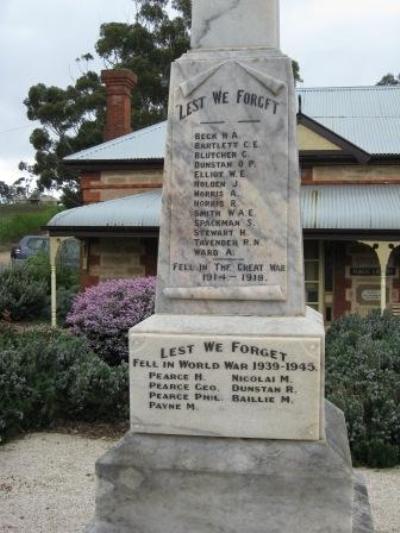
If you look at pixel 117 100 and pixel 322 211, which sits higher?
pixel 117 100

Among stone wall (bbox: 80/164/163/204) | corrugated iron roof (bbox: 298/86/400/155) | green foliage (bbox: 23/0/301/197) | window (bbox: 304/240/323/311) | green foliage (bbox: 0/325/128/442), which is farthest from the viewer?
green foliage (bbox: 23/0/301/197)

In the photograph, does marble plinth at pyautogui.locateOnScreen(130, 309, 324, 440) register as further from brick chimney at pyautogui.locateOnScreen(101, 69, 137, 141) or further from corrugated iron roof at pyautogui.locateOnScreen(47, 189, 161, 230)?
brick chimney at pyautogui.locateOnScreen(101, 69, 137, 141)

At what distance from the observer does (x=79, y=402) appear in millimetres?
7680

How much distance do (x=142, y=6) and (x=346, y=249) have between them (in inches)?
1005

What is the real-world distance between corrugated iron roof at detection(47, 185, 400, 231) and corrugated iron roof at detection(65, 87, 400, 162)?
3.43 feet

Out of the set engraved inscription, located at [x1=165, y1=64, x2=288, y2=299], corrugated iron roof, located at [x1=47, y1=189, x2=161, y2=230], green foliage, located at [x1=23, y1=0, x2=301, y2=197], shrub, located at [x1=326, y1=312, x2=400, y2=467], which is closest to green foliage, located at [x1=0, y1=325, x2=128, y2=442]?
shrub, located at [x1=326, y1=312, x2=400, y2=467]

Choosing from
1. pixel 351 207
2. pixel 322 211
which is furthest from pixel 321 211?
pixel 351 207

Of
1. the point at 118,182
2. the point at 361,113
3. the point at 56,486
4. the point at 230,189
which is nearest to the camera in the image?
the point at 230,189

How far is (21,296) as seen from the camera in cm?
1836

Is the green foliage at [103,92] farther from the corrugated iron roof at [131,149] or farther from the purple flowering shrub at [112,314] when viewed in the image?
the purple flowering shrub at [112,314]

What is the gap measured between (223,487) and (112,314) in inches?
311

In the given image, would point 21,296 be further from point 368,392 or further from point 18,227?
point 18,227

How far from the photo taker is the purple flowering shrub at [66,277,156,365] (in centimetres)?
1123

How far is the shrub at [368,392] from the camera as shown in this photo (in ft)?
21.7
